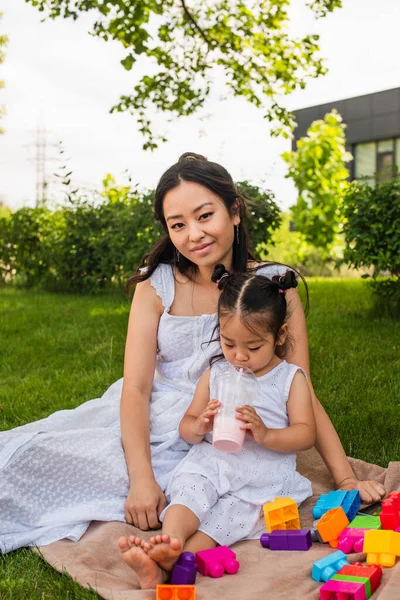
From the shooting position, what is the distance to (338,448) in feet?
9.91

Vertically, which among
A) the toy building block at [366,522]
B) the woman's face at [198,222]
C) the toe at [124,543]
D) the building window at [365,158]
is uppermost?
the building window at [365,158]

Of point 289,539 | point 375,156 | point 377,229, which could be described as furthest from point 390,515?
point 375,156

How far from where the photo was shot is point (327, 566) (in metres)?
2.24

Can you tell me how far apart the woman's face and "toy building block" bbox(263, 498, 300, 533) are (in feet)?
3.19

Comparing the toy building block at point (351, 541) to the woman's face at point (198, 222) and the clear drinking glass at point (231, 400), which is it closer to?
the clear drinking glass at point (231, 400)

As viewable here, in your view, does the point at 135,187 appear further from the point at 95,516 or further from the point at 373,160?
the point at 373,160

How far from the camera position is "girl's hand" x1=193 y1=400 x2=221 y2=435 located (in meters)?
2.54

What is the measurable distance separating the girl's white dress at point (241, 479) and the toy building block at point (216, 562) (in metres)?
0.12

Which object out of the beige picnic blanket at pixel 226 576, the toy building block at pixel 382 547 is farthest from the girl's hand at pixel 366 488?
the toy building block at pixel 382 547

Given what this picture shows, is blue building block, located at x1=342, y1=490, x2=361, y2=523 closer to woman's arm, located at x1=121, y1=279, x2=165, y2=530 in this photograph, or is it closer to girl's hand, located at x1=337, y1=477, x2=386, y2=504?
girl's hand, located at x1=337, y1=477, x2=386, y2=504

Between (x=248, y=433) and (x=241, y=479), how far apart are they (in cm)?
17

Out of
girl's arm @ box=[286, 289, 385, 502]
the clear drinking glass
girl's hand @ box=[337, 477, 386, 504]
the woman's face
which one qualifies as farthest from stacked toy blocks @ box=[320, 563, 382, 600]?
the woman's face

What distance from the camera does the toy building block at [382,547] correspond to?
228 cm

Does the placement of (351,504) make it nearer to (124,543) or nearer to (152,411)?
(152,411)
